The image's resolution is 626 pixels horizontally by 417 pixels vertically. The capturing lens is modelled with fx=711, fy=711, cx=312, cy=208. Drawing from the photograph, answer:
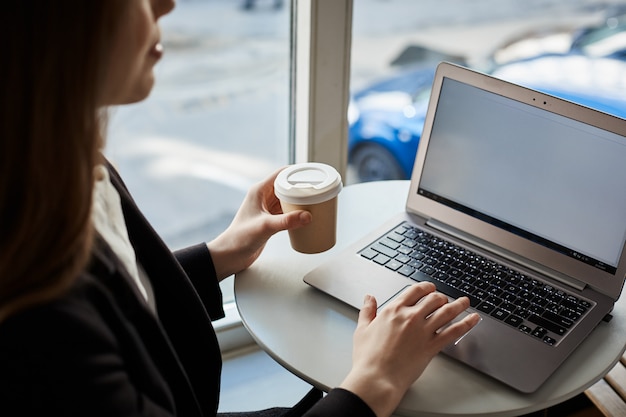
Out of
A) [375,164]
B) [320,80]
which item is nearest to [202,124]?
[375,164]

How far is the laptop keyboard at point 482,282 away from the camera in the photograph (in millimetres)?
1077

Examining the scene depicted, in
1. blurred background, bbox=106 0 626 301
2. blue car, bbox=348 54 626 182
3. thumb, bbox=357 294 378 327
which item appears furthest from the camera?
blurred background, bbox=106 0 626 301

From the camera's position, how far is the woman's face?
0.71m

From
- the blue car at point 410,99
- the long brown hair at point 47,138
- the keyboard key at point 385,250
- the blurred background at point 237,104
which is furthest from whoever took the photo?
the blurred background at point 237,104

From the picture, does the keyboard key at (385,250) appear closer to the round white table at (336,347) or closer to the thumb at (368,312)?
the round white table at (336,347)

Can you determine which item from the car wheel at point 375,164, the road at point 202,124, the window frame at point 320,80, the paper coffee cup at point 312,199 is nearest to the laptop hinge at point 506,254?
the paper coffee cup at point 312,199

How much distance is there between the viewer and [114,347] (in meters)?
0.76

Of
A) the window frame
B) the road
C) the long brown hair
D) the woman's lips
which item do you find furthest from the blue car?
the long brown hair

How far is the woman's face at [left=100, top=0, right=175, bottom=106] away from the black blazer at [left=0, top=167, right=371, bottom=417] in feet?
0.60

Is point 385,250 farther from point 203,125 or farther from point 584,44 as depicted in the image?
point 203,125

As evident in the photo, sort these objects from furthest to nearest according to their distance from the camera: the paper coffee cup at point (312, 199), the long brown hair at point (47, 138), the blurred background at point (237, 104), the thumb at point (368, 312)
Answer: the blurred background at point (237, 104) < the paper coffee cup at point (312, 199) < the thumb at point (368, 312) < the long brown hair at point (47, 138)

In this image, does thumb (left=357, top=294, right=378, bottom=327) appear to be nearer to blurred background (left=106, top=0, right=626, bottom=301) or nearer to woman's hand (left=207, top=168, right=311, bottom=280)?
woman's hand (left=207, top=168, right=311, bottom=280)

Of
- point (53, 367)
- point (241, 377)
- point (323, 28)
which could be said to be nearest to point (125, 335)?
point (53, 367)

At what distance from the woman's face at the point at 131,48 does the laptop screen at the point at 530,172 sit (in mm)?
591
